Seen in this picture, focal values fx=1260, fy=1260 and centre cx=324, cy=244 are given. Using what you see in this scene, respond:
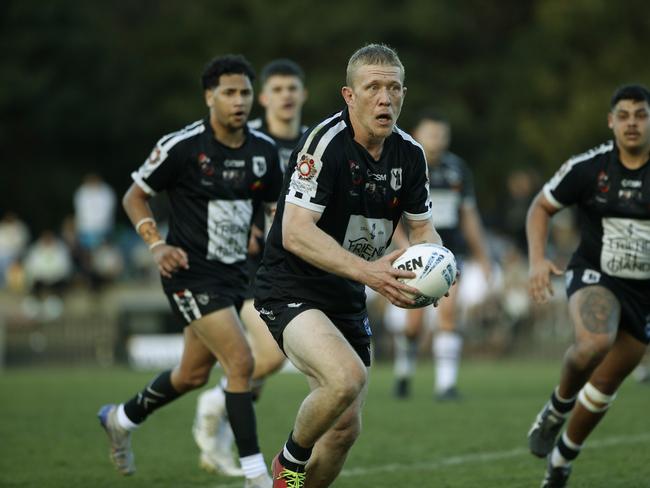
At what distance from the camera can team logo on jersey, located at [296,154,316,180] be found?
647 cm

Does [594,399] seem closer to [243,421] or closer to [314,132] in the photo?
[243,421]

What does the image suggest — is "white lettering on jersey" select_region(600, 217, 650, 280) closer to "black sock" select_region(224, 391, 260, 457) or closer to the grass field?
the grass field

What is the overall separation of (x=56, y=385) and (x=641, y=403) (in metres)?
7.82

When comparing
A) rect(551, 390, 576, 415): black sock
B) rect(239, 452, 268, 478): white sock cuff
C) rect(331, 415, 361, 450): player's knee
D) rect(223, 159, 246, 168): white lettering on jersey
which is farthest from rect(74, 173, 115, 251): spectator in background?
rect(331, 415, 361, 450): player's knee

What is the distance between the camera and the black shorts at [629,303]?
795 centimetres

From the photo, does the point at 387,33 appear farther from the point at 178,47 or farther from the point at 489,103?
the point at 178,47

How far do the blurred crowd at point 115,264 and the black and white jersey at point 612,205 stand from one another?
11569 mm

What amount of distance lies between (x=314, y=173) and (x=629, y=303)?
259cm

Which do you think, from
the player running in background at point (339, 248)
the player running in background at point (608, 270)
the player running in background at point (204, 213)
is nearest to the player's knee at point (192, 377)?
the player running in background at point (204, 213)

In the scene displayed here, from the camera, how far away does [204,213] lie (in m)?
8.38

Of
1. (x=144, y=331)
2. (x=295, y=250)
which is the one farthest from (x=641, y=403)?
(x=144, y=331)

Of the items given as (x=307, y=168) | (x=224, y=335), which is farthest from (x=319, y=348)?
(x=224, y=335)

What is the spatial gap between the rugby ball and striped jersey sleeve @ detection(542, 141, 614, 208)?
6.27ft

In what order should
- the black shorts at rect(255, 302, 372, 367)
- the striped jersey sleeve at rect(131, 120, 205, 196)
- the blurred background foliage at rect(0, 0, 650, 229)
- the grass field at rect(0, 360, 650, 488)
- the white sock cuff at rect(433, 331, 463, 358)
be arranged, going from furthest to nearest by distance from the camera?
1. the blurred background foliage at rect(0, 0, 650, 229)
2. the white sock cuff at rect(433, 331, 463, 358)
3. the grass field at rect(0, 360, 650, 488)
4. the striped jersey sleeve at rect(131, 120, 205, 196)
5. the black shorts at rect(255, 302, 372, 367)
